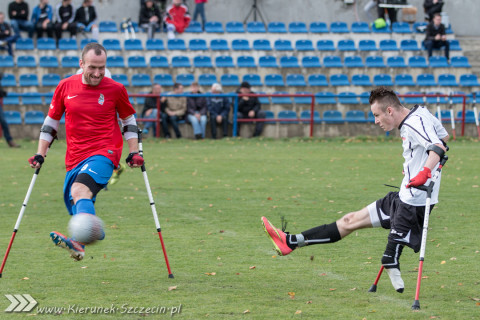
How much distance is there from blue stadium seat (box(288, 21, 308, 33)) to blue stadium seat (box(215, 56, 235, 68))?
460 centimetres

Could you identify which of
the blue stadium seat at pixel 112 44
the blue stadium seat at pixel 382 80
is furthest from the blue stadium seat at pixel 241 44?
the blue stadium seat at pixel 382 80

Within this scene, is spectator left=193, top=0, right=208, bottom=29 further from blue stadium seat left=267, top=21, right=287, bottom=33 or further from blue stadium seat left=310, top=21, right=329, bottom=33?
blue stadium seat left=310, top=21, right=329, bottom=33

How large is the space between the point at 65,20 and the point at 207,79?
557 cm

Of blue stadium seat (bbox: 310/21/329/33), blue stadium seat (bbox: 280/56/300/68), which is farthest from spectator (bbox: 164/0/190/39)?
blue stadium seat (bbox: 310/21/329/33)

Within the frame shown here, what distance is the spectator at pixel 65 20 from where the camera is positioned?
85.9ft

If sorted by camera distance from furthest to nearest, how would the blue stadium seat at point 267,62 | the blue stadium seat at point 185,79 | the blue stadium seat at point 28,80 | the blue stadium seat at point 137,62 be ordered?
1. the blue stadium seat at point 267,62
2. the blue stadium seat at point 137,62
3. the blue stadium seat at point 185,79
4. the blue stadium seat at point 28,80

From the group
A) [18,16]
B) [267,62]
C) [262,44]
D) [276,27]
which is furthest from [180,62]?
[276,27]

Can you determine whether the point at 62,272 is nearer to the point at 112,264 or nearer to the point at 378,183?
the point at 112,264

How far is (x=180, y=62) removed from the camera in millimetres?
25891

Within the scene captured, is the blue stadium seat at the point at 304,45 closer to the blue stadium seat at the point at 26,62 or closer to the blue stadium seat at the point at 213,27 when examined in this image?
the blue stadium seat at the point at 213,27

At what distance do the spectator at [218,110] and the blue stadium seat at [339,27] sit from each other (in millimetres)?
9178

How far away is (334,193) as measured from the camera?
1296 cm

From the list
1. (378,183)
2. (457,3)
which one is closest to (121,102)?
(378,183)

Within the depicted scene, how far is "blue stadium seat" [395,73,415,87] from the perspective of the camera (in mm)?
26516
